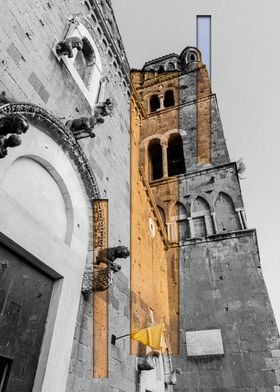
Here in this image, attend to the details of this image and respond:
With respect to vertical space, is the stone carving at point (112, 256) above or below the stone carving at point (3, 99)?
below

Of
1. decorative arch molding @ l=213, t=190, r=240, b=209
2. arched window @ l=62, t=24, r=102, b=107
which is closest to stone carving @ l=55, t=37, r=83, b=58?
arched window @ l=62, t=24, r=102, b=107

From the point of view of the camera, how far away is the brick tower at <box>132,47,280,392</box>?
8492 mm

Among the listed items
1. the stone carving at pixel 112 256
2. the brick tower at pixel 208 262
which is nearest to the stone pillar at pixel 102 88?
the brick tower at pixel 208 262

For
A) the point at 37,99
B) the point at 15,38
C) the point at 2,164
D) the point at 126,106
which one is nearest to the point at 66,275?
the point at 2,164

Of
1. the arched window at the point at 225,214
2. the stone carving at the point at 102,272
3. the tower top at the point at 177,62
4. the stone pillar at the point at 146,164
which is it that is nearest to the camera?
the stone carving at the point at 102,272

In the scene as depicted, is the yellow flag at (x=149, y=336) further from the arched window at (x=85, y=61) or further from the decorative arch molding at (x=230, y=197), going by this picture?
→ the decorative arch molding at (x=230, y=197)

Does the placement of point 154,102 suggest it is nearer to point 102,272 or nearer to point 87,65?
point 87,65

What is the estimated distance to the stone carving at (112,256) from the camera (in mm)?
4402

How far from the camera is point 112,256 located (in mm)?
4465

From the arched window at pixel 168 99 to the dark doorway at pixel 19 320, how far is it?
17.0 metres

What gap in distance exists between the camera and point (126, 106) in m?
8.26

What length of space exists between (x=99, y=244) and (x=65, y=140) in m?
1.68

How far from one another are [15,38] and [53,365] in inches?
154

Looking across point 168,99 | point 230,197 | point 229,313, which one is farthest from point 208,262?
point 168,99
